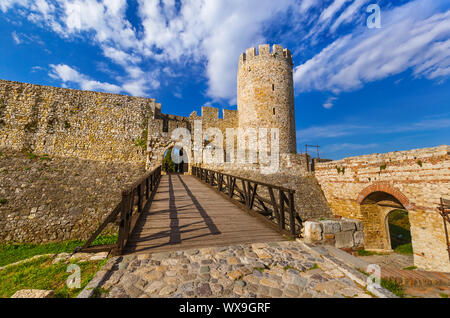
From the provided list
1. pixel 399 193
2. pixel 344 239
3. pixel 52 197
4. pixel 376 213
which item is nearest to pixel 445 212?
pixel 399 193

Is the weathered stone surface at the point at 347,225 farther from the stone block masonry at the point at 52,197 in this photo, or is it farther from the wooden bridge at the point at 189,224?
the stone block masonry at the point at 52,197

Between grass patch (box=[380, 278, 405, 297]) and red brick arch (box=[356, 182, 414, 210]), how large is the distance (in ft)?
25.1

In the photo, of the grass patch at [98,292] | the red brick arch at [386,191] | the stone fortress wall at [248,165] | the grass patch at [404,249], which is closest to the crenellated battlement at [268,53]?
the stone fortress wall at [248,165]

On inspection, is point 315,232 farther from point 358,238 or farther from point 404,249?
point 404,249

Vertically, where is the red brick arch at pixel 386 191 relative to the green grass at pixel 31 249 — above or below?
above

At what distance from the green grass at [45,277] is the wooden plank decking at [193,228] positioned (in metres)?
0.60

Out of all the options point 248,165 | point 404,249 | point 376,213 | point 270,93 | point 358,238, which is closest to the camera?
point 358,238

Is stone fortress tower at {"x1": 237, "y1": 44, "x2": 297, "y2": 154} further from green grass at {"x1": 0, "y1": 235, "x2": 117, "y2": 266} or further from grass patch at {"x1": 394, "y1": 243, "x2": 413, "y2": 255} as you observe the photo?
green grass at {"x1": 0, "y1": 235, "x2": 117, "y2": 266}

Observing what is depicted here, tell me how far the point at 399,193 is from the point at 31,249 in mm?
14877

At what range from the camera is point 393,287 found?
6.45 ft

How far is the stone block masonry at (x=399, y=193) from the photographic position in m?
6.50

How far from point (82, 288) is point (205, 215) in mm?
2937
